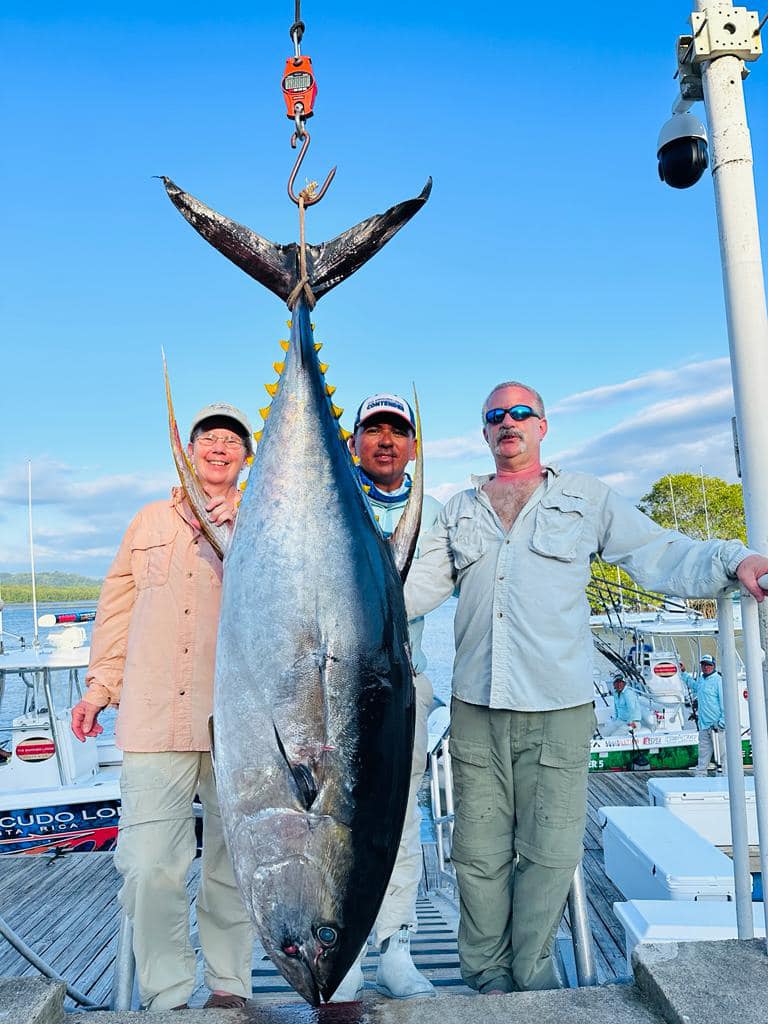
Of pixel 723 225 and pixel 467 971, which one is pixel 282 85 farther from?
pixel 467 971

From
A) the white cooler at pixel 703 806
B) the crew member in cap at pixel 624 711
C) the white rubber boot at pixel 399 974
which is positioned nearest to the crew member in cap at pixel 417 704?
the white rubber boot at pixel 399 974

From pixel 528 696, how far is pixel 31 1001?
1.44 meters

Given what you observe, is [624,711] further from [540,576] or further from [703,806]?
[540,576]

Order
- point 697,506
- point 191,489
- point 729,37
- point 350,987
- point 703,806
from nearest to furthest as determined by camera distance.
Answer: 1. point 191,489
2. point 350,987
3. point 729,37
4. point 703,806
5. point 697,506

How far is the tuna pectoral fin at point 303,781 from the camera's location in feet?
5.02

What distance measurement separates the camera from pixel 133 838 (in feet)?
7.26

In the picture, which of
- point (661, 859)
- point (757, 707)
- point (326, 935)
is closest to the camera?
point (326, 935)

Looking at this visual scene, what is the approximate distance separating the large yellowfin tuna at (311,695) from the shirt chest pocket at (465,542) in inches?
22.9

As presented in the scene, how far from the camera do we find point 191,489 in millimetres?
1829

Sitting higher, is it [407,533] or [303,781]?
[407,533]

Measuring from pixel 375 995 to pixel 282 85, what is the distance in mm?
2685

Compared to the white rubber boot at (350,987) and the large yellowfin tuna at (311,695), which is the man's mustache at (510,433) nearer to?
the large yellowfin tuna at (311,695)

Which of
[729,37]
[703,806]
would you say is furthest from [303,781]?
[703,806]

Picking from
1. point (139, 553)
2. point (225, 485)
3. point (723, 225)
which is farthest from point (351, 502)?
point (723, 225)
